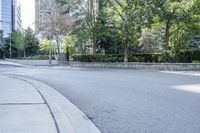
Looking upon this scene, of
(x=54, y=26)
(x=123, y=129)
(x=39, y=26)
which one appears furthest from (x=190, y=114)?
(x=39, y=26)

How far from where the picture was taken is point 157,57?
3712 centimetres

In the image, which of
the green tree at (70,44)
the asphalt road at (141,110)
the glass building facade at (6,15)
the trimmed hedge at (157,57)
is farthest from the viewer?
the glass building facade at (6,15)

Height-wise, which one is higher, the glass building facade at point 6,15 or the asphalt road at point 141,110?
the glass building facade at point 6,15

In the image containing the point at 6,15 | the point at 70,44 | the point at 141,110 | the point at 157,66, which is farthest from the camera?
the point at 6,15

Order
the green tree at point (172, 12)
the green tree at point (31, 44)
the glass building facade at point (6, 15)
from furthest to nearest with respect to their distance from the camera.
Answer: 1. the glass building facade at point (6, 15)
2. the green tree at point (31, 44)
3. the green tree at point (172, 12)

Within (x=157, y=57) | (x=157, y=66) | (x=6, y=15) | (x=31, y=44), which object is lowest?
(x=157, y=66)

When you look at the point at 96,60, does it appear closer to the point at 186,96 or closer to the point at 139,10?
the point at 139,10

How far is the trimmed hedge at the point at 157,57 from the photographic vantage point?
35.0 m

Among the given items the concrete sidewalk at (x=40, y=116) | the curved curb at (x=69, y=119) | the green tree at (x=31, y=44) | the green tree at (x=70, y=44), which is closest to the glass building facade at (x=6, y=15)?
the green tree at (x=31, y=44)

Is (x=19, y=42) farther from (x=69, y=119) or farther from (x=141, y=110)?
(x=69, y=119)

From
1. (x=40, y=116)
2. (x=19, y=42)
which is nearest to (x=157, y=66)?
(x=40, y=116)

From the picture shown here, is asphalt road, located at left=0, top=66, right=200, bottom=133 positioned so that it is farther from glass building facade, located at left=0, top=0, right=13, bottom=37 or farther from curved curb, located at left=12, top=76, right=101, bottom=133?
glass building facade, located at left=0, top=0, right=13, bottom=37

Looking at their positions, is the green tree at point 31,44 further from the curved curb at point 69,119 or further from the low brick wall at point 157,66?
the curved curb at point 69,119

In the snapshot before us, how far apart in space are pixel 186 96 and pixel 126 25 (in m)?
24.2
